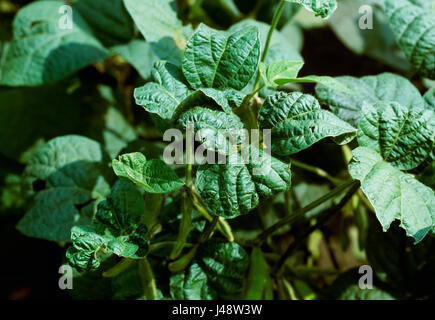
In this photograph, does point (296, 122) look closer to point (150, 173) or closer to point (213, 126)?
point (213, 126)

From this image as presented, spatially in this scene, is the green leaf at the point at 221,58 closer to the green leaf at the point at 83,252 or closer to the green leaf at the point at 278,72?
the green leaf at the point at 278,72

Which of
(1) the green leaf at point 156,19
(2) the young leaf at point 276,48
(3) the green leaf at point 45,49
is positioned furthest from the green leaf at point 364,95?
(3) the green leaf at point 45,49

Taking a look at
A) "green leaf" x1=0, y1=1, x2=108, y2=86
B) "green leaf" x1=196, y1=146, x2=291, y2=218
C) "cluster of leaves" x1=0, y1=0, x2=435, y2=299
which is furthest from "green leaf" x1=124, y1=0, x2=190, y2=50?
"green leaf" x1=196, y1=146, x2=291, y2=218

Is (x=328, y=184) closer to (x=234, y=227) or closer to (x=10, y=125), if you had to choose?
(x=234, y=227)

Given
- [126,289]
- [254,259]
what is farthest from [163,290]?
[254,259]

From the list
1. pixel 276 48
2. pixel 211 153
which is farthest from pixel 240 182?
pixel 276 48

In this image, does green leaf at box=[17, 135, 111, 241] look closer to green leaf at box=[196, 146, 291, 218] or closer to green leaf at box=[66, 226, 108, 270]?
green leaf at box=[66, 226, 108, 270]
